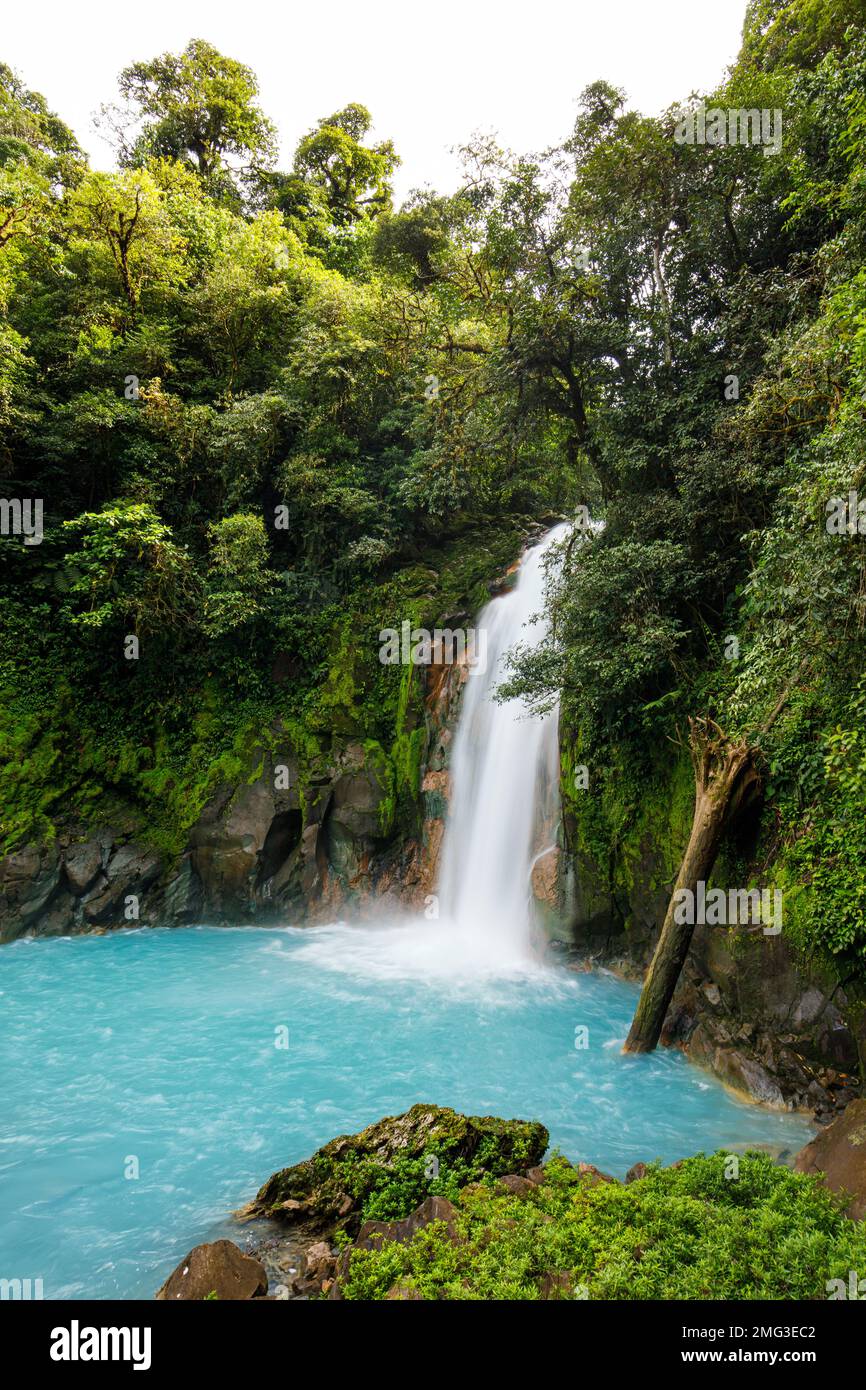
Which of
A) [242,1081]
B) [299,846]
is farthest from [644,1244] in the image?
[299,846]

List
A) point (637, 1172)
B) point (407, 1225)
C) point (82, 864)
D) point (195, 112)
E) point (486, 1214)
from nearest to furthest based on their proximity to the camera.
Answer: point (486, 1214), point (407, 1225), point (637, 1172), point (82, 864), point (195, 112)

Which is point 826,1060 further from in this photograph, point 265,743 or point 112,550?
point 112,550

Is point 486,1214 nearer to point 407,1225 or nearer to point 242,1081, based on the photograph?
point 407,1225

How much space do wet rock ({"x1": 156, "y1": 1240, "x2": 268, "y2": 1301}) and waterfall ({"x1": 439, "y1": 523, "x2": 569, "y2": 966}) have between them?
24.6 ft

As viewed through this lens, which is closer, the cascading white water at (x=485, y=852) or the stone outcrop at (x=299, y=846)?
the cascading white water at (x=485, y=852)

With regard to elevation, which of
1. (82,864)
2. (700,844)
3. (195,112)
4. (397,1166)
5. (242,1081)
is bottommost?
(242,1081)

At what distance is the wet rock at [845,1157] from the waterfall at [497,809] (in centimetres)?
647

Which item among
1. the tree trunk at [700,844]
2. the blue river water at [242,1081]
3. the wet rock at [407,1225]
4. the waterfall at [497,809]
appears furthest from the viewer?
the waterfall at [497,809]

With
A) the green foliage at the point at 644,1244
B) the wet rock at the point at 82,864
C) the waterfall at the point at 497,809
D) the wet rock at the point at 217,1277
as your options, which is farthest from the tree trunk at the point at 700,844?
the wet rock at the point at 82,864

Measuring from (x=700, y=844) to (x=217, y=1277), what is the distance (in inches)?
230

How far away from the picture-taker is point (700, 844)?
287 inches

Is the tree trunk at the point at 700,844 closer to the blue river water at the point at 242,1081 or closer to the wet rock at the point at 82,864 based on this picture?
the blue river water at the point at 242,1081

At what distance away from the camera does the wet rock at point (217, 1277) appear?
3.66 meters

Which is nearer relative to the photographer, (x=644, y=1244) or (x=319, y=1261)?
(x=644, y=1244)
